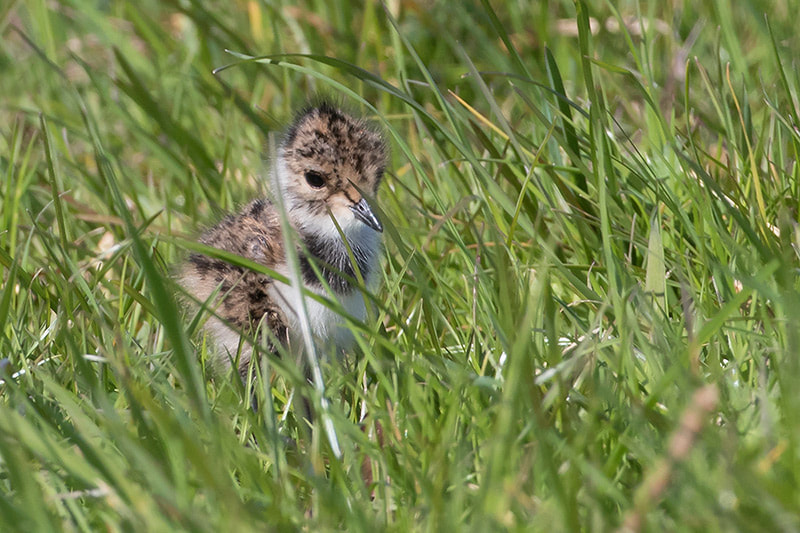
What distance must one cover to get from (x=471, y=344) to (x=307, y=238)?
30.4 inches

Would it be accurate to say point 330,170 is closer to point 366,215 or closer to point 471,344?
point 366,215

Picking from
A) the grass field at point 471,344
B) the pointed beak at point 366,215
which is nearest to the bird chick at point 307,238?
the pointed beak at point 366,215

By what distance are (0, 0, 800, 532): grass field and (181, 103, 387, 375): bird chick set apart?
12cm

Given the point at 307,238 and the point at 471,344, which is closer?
the point at 471,344

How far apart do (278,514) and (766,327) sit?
1.19m

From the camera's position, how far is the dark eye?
3.03m

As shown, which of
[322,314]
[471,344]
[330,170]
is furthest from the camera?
[330,170]

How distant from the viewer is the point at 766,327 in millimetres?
2176

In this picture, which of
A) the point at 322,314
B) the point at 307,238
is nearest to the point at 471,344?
the point at 322,314

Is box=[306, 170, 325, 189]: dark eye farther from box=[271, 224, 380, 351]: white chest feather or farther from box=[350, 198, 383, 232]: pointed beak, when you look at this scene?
box=[271, 224, 380, 351]: white chest feather

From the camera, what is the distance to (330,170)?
299 centimetres

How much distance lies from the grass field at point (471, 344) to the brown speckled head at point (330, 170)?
8.3 inches

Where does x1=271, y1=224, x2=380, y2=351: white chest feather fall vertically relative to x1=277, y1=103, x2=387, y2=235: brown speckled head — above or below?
below

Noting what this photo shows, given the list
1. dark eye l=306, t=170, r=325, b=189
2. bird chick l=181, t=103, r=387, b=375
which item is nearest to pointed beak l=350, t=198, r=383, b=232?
bird chick l=181, t=103, r=387, b=375
